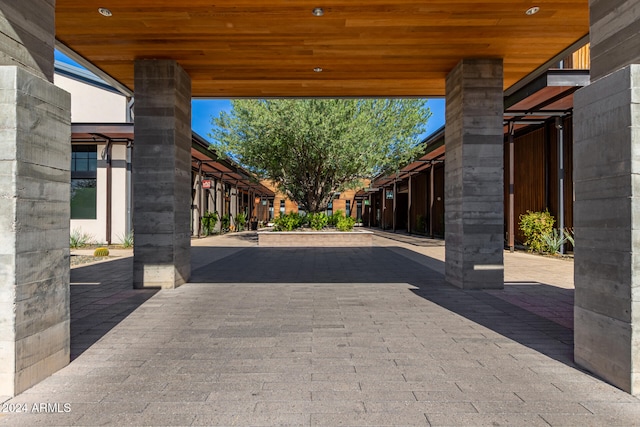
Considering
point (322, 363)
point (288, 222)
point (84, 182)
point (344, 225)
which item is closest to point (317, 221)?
point (344, 225)

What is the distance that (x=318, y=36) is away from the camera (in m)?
6.31

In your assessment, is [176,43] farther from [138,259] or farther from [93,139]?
[93,139]

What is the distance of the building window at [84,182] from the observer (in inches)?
700

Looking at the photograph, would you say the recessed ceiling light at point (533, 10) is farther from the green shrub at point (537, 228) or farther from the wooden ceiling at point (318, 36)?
the green shrub at point (537, 228)

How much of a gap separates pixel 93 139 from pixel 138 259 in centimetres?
1332

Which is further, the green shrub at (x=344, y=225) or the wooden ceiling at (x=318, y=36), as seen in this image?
the green shrub at (x=344, y=225)

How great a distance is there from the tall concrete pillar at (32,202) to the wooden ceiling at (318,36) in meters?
2.54

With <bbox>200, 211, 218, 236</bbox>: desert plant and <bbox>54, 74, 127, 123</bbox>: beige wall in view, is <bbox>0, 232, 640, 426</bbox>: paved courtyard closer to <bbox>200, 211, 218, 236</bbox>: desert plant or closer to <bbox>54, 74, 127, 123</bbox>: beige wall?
<bbox>54, 74, 127, 123</bbox>: beige wall

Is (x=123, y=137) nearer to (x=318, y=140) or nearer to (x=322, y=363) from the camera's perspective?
(x=318, y=140)

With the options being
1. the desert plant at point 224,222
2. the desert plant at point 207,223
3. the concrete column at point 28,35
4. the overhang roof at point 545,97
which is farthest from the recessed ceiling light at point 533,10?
the desert plant at point 224,222

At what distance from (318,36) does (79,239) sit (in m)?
15.6

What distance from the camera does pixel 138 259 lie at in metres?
7.18

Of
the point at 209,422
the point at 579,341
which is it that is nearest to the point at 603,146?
the point at 579,341

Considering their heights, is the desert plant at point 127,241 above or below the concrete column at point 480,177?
below
